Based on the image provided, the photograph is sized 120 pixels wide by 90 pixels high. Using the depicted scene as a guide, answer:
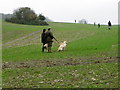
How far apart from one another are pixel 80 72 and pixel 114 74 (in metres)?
1.99

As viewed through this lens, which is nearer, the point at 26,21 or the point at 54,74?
the point at 54,74

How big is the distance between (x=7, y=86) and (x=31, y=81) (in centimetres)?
134

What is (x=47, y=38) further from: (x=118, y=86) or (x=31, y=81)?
(x=118, y=86)

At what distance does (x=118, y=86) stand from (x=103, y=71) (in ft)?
12.6

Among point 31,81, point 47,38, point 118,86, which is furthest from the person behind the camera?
point 47,38

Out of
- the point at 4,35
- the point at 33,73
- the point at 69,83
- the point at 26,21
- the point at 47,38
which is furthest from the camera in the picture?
the point at 26,21

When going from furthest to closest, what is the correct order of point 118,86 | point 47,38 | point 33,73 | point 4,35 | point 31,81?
point 4,35 → point 47,38 → point 33,73 → point 31,81 → point 118,86

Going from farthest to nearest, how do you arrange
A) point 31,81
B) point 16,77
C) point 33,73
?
1. point 33,73
2. point 16,77
3. point 31,81

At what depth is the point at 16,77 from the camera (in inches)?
593

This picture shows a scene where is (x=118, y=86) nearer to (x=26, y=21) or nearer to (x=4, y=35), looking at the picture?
(x=4, y=35)

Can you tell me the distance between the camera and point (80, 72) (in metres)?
15.2

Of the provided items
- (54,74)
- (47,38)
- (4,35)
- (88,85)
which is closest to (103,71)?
(54,74)

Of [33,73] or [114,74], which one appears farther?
[33,73]

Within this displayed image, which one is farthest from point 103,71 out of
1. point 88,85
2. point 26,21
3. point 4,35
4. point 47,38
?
point 26,21
